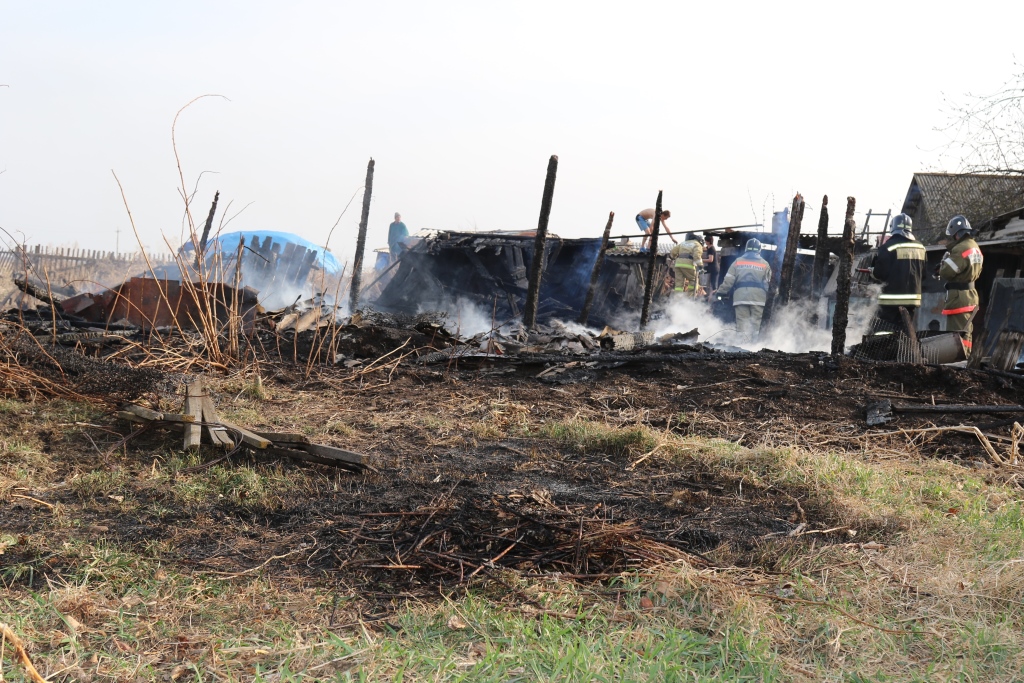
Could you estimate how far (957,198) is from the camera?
→ 2159cm

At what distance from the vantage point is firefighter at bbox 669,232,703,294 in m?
17.0

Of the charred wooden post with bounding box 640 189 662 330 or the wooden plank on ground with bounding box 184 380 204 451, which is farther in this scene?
the charred wooden post with bounding box 640 189 662 330

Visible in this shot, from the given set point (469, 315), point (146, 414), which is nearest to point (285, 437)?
point (146, 414)

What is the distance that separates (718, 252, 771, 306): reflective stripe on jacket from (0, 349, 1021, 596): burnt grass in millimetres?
6541

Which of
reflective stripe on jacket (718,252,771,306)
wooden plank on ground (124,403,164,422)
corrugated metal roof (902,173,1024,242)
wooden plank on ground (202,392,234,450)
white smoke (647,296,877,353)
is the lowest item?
wooden plank on ground (202,392,234,450)

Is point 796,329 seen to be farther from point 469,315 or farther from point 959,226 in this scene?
point 469,315

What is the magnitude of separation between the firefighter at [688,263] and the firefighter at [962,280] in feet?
20.5

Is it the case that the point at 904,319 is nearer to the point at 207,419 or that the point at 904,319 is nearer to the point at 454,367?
the point at 454,367

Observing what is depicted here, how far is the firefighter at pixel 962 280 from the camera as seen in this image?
10758mm

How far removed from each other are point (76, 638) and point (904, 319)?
987 cm

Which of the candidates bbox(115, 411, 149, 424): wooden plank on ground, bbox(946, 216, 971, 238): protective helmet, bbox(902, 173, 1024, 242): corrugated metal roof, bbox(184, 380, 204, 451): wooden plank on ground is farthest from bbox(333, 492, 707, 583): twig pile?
bbox(902, 173, 1024, 242): corrugated metal roof

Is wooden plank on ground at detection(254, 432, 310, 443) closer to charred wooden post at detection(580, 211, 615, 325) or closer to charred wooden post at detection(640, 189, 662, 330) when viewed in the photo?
charred wooden post at detection(640, 189, 662, 330)

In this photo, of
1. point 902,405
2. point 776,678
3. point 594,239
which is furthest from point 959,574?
point 594,239

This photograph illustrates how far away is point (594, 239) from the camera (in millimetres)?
18797
